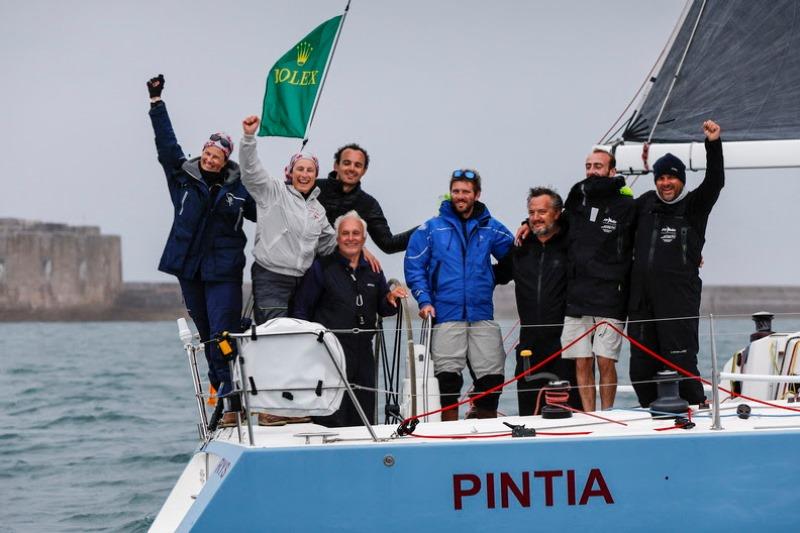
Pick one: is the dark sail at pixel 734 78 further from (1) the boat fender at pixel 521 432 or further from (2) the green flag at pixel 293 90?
(1) the boat fender at pixel 521 432

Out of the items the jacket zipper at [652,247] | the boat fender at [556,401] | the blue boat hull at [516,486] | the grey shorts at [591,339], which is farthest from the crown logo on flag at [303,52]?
the blue boat hull at [516,486]

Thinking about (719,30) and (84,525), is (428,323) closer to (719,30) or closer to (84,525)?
(719,30)

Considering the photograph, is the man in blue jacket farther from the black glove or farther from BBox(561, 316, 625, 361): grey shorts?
the black glove

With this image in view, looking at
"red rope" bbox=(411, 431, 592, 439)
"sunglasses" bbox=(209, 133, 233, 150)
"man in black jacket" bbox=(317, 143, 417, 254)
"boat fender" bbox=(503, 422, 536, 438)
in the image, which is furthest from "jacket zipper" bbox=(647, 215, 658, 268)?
"sunglasses" bbox=(209, 133, 233, 150)

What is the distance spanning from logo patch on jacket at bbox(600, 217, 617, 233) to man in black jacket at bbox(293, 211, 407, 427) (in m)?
1.06

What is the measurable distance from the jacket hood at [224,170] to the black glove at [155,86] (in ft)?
1.35

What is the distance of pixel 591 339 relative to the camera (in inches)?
251

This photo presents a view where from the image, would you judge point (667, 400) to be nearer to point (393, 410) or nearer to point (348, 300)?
point (393, 410)

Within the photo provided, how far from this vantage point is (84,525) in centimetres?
Answer: 914

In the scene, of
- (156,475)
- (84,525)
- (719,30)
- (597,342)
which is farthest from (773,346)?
(156,475)

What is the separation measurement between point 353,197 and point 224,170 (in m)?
0.74

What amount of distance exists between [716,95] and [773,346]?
1.79 metres

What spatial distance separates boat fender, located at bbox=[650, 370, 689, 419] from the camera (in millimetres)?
5664

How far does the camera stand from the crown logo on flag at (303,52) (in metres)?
7.71
